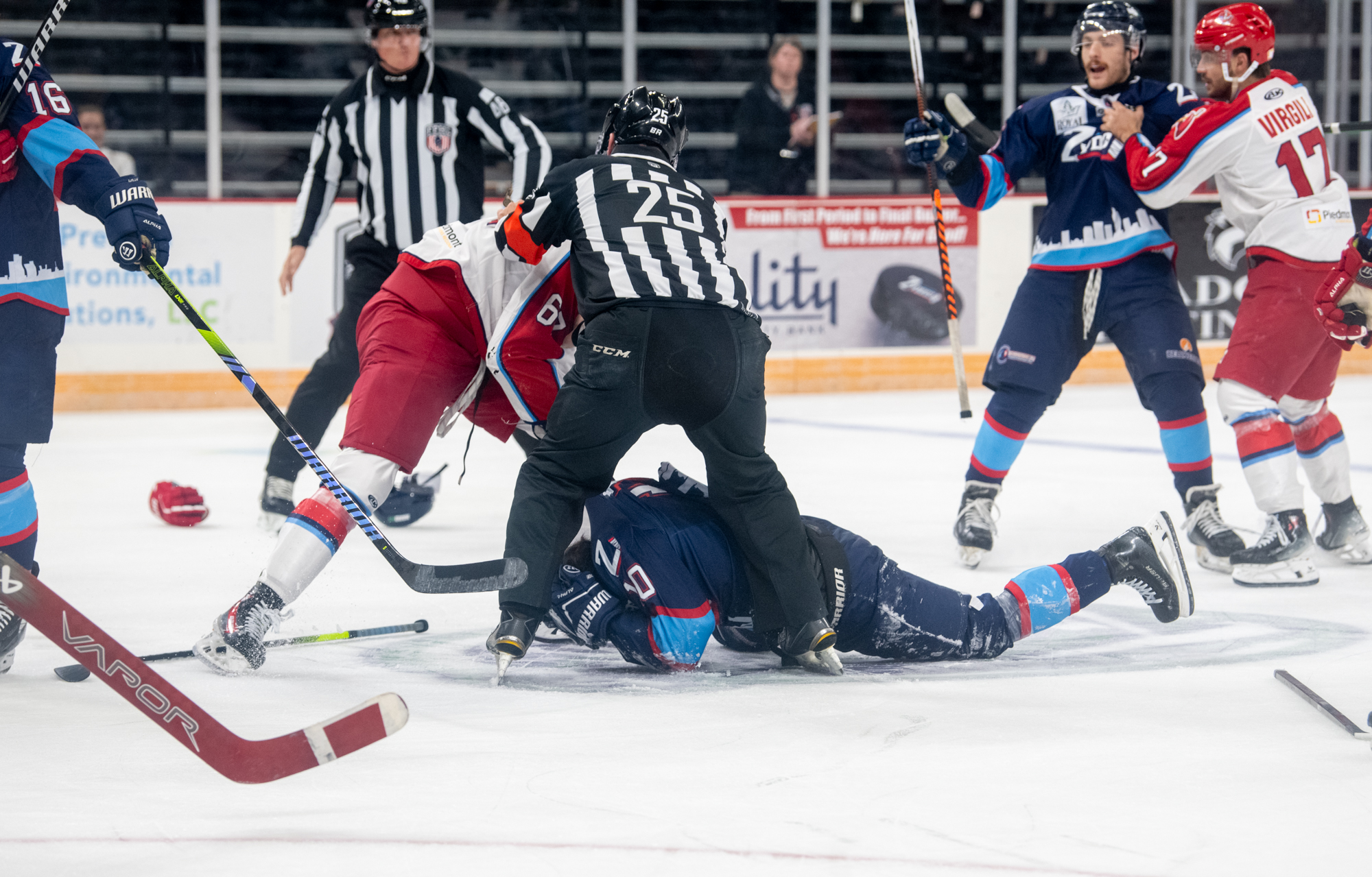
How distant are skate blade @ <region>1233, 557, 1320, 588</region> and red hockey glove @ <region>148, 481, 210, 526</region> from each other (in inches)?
102

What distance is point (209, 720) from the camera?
1.90 meters

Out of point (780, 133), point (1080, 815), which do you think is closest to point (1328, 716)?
point (1080, 815)

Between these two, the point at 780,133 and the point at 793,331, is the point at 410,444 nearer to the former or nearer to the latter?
the point at 793,331

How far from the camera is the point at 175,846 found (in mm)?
1751

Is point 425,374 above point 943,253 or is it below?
below

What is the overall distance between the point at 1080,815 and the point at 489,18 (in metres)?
7.88

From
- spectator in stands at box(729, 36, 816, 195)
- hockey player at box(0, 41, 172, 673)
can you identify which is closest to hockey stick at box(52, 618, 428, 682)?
hockey player at box(0, 41, 172, 673)

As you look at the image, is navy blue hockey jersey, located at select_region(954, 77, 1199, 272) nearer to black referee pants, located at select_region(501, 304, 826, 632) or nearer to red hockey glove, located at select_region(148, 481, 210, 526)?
black referee pants, located at select_region(501, 304, 826, 632)

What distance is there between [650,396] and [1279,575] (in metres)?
1.71

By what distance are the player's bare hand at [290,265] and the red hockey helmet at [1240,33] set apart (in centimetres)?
246

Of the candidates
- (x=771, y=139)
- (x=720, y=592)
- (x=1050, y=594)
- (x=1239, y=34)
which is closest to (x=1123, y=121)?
(x=1239, y=34)

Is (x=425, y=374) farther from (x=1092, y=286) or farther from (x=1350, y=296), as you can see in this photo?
(x=1092, y=286)

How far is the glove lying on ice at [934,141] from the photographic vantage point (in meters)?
3.74

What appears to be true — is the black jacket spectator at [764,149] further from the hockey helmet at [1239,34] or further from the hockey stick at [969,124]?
the hockey helmet at [1239,34]
